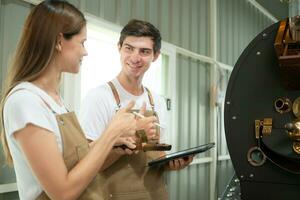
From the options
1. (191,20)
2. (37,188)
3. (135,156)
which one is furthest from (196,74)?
(37,188)

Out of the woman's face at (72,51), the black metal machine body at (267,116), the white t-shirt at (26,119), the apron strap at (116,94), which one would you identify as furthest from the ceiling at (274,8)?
the white t-shirt at (26,119)

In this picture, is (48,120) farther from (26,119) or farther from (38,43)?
(38,43)

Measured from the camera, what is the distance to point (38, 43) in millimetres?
871

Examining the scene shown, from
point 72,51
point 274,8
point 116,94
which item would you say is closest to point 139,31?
point 116,94

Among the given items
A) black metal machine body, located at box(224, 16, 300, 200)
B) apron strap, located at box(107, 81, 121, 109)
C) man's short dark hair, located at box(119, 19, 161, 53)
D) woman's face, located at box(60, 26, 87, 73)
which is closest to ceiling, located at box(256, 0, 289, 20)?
man's short dark hair, located at box(119, 19, 161, 53)

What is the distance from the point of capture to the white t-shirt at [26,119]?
0.79 metres

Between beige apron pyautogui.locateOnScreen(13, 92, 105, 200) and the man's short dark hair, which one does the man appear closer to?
the man's short dark hair

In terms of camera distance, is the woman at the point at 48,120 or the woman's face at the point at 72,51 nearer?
the woman at the point at 48,120

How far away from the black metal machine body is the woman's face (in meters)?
0.44

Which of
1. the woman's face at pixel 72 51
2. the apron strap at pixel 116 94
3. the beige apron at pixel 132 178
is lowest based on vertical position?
the beige apron at pixel 132 178

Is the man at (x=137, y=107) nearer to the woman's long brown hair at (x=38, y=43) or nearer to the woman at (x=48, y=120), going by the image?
the woman at (x=48, y=120)

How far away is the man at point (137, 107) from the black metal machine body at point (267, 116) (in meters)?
0.29

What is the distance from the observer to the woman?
0.79 meters

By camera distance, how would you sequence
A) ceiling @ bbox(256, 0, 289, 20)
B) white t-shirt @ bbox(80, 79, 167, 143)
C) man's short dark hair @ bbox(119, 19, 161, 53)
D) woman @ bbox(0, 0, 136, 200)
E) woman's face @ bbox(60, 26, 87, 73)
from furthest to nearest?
ceiling @ bbox(256, 0, 289, 20) < man's short dark hair @ bbox(119, 19, 161, 53) < white t-shirt @ bbox(80, 79, 167, 143) < woman's face @ bbox(60, 26, 87, 73) < woman @ bbox(0, 0, 136, 200)
